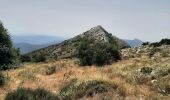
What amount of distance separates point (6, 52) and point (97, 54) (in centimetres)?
1288

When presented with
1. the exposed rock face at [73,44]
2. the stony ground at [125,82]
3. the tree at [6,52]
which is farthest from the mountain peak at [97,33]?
the stony ground at [125,82]

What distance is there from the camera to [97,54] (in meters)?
35.2

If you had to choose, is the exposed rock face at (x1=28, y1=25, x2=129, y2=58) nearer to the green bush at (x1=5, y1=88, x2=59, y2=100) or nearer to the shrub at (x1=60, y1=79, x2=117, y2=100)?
the shrub at (x1=60, y1=79, x2=117, y2=100)

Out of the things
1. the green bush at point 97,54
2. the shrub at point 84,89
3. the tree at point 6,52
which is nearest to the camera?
the shrub at point 84,89

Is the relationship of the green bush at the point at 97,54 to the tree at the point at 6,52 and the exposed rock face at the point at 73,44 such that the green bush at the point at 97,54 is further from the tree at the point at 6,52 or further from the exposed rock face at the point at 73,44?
the exposed rock face at the point at 73,44

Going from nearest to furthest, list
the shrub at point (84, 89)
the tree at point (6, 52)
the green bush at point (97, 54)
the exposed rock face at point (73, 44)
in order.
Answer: the shrub at point (84, 89) → the green bush at point (97, 54) → the tree at point (6, 52) → the exposed rock face at point (73, 44)

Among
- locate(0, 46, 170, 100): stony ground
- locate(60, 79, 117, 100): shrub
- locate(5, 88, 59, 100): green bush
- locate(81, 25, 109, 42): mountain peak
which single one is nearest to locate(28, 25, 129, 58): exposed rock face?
Answer: locate(81, 25, 109, 42): mountain peak

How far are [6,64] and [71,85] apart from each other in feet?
76.5

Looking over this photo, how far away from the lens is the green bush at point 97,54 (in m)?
34.9

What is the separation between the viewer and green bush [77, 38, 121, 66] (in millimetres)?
34906

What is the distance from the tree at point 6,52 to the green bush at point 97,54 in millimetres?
9177

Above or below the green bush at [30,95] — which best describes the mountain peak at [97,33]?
above

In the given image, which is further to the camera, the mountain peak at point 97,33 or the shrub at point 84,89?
the mountain peak at point 97,33

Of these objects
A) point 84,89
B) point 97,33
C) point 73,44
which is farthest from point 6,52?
point 84,89
